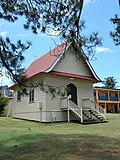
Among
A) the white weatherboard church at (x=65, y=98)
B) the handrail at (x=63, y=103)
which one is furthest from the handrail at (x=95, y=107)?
the handrail at (x=63, y=103)

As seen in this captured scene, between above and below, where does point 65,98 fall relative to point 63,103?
above

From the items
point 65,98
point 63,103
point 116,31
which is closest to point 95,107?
point 63,103

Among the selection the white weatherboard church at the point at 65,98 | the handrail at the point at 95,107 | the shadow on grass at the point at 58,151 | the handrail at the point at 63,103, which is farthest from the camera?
the handrail at the point at 95,107

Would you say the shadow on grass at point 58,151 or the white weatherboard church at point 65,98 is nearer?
the shadow on grass at point 58,151

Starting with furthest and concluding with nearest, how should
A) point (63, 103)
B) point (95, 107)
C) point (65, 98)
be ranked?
point (95, 107)
point (63, 103)
point (65, 98)

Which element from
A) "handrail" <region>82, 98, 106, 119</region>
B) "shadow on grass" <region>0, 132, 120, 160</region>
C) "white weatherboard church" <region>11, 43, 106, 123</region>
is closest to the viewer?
"shadow on grass" <region>0, 132, 120, 160</region>

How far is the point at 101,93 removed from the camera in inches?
1992

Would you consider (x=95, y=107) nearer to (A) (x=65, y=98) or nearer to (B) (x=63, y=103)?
(B) (x=63, y=103)

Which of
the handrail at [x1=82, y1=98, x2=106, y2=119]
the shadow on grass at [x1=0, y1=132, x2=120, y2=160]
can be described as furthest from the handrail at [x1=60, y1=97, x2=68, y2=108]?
the shadow on grass at [x1=0, y1=132, x2=120, y2=160]

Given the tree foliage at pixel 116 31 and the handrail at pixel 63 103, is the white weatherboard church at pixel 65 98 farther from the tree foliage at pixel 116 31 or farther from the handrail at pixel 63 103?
the tree foliage at pixel 116 31

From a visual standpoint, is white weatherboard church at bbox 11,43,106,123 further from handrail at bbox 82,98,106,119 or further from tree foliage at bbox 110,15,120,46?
tree foliage at bbox 110,15,120,46

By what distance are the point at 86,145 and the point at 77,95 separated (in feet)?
45.5

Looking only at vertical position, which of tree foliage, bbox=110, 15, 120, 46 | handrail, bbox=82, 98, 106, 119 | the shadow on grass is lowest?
the shadow on grass

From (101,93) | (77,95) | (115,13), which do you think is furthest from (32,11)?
(101,93)
